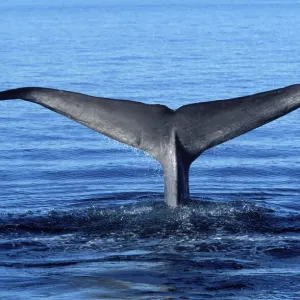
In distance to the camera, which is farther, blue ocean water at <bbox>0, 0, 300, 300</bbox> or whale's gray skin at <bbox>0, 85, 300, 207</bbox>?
whale's gray skin at <bbox>0, 85, 300, 207</bbox>

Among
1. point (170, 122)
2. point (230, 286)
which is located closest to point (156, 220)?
point (170, 122)

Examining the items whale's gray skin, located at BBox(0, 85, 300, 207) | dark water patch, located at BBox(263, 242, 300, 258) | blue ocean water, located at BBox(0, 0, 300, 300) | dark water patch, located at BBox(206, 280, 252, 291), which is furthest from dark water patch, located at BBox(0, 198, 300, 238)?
dark water patch, located at BBox(206, 280, 252, 291)

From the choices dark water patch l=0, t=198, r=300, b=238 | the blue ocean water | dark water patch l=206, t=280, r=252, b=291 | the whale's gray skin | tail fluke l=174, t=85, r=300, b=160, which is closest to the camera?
dark water patch l=206, t=280, r=252, b=291

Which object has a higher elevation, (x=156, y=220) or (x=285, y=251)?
(x=156, y=220)

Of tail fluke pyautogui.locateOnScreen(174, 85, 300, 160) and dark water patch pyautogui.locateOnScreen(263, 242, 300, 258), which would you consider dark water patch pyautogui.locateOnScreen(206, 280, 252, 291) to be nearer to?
dark water patch pyautogui.locateOnScreen(263, 242, 300, 258)

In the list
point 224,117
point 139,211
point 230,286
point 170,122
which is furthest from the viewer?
point 139,211

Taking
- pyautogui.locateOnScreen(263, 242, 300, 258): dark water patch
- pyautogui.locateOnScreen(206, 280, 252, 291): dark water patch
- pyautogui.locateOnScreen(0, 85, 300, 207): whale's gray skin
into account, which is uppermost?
pyautogui.locateOnScreen(0, 85, 300, 207): whale's gray skin

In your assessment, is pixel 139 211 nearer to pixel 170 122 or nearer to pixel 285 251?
pixel 170 122

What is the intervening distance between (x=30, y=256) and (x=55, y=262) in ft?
1.11

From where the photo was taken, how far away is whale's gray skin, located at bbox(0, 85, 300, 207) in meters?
9.73

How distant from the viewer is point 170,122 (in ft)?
32.6

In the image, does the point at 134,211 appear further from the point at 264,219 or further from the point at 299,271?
the point at 299,271

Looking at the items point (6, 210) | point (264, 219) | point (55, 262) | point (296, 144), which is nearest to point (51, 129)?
point (296, 144)

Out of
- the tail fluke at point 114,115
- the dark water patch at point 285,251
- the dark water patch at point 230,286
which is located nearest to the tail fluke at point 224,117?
the tail fluke at point 114,115
